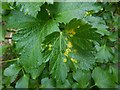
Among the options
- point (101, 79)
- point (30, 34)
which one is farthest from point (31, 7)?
point (101, 79)

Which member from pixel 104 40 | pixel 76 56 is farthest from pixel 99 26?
pixel 104 40

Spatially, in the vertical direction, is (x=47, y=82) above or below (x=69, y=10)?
below

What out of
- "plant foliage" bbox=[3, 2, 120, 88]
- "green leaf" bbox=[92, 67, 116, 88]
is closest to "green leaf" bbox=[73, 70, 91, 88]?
"green leaf" bbox=[92, 67, 116, 88]

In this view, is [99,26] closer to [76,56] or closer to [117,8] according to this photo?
[76,56]

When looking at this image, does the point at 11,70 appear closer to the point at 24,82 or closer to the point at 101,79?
the point at 24,82

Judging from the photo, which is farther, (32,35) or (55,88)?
(55,88)
